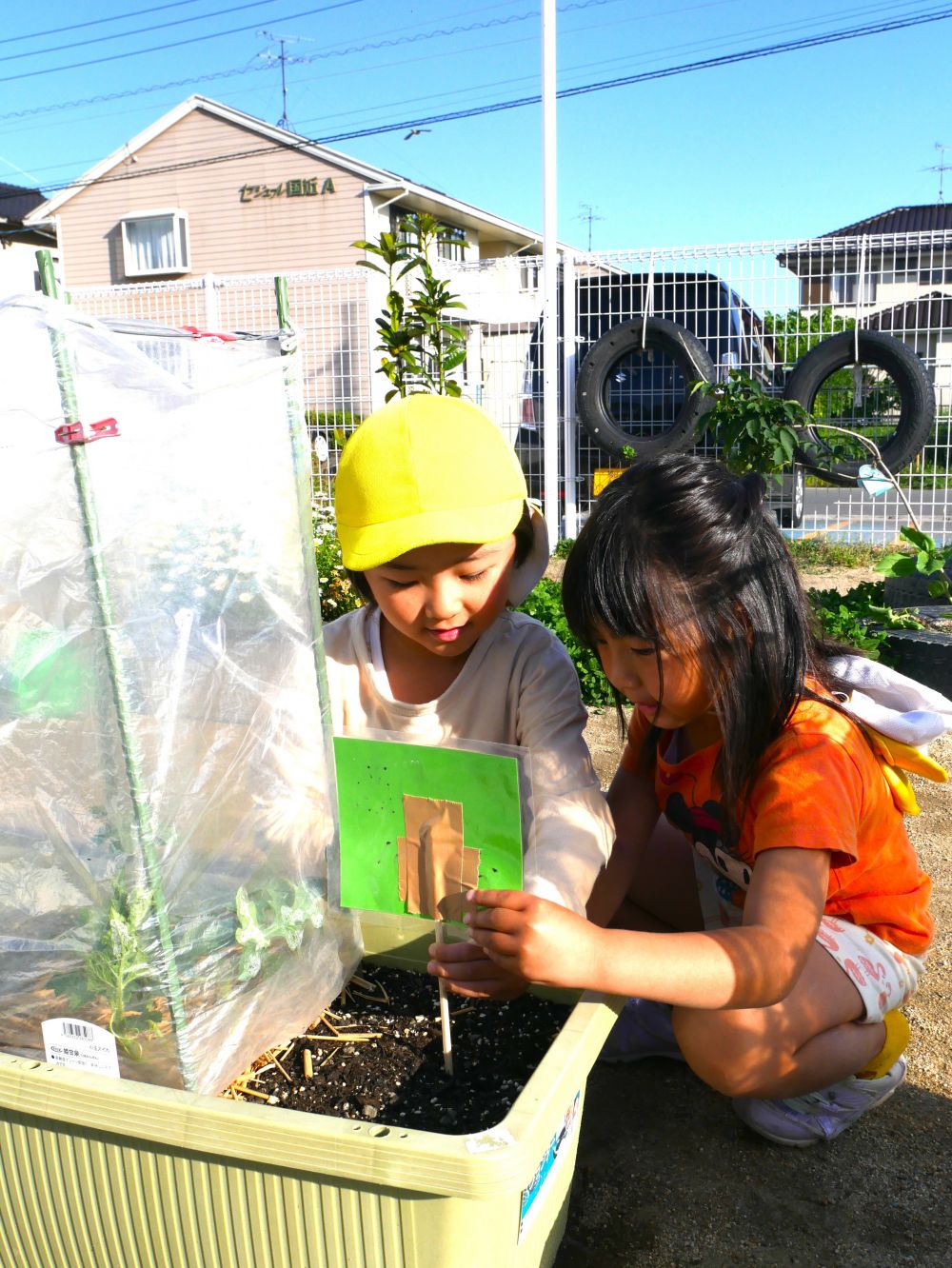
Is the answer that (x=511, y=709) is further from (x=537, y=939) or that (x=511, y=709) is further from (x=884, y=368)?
(x=884, y=368)

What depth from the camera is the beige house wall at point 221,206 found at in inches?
649

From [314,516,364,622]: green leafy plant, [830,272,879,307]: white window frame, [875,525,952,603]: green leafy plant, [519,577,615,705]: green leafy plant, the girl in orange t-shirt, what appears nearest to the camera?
the girl in orange t-shirt

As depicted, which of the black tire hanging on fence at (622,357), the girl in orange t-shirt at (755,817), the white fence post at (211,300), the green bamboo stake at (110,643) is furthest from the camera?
the white fence post at (211,300)

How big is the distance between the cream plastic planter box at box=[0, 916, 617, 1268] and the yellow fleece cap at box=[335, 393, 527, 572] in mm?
568

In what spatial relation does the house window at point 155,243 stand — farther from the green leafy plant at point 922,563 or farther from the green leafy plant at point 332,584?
the green leafy plant at point 922,563

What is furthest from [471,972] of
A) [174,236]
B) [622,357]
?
[174,236]

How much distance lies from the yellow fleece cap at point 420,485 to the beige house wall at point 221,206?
52.8 ft

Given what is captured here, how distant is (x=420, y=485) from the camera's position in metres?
1.19

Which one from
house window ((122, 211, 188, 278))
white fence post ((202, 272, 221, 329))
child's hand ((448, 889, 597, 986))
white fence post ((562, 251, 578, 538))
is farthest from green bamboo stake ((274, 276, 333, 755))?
house window ((122, 211, 188, 278))

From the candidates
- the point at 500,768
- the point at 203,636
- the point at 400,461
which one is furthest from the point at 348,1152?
the point at 400,461

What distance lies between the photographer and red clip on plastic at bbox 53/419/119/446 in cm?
89

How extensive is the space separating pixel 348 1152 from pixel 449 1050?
1.45 ft

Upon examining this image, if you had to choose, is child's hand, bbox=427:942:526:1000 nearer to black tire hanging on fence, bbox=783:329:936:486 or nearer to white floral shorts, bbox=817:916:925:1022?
white floral shorts, bbox=817:916:925:1022

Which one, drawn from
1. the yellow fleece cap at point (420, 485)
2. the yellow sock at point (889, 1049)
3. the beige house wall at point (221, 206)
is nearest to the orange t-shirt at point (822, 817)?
the yellow sock at point (889, 1049)
